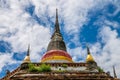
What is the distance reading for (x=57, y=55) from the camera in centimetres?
3219

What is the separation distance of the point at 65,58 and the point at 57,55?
1161 mm

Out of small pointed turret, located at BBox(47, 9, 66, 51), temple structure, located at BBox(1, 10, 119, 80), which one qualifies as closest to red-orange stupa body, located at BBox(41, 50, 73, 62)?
temple structure, located at BBox(1, 10, 119, 80)

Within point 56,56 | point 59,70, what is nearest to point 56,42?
point 56,56

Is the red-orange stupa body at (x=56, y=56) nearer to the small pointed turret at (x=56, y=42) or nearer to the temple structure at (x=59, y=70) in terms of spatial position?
the temple structure at (x=59, y=70)

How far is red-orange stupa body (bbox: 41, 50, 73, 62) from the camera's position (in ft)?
104

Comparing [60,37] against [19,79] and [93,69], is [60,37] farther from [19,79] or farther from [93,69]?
[19,79]

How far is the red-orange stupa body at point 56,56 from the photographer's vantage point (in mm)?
31555

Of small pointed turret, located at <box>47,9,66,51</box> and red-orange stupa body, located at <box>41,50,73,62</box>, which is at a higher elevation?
small pointed turret, located at <box>47,9,66,51</box>

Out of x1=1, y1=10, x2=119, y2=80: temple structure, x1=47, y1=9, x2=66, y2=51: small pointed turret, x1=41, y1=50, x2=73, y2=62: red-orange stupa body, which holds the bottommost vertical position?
x1=1, y1=10, x2=119, y2=80: temple structure

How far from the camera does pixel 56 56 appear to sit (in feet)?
105

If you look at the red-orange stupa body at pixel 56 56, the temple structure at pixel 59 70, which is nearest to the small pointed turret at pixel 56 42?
the red-orange stupa body at pixel 56 56

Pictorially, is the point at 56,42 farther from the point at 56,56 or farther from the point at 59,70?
the point at 59,70

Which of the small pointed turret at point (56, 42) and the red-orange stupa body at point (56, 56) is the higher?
the small pointed turret at point (56, 42)

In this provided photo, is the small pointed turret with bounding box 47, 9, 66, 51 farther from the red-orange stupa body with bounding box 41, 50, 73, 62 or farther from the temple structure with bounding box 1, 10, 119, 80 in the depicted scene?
the temple structure with bounding box 1, 10, 119, 80
